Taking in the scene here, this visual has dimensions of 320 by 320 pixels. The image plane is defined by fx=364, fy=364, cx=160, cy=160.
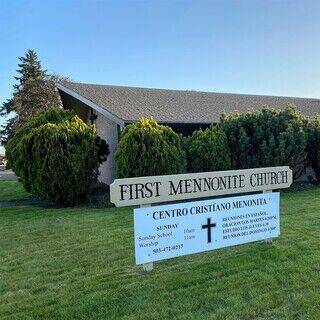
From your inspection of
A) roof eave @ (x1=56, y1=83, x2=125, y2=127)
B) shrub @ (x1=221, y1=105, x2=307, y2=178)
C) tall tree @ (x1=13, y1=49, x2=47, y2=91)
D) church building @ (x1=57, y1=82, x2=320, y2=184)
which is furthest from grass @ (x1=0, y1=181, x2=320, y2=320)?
tall tree @ (x1=13, y1=49, x2=47, y2=91)

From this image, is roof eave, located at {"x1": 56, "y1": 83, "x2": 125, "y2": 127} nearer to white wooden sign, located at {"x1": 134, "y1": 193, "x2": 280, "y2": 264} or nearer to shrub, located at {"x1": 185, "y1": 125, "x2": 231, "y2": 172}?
shrub, located at {"x1": 185, "y1": 125, "x2": 231, "y2": 172}

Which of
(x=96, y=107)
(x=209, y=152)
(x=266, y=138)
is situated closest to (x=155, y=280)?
(x=209, y=152)

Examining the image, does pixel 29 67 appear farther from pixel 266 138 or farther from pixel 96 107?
pixel 266 138

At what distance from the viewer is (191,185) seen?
4.82 meters

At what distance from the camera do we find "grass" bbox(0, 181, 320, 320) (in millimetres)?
3566

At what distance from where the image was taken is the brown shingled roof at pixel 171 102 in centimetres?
1373

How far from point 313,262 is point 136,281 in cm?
229

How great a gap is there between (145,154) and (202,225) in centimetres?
557

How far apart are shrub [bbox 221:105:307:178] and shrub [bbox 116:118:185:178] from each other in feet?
8.18

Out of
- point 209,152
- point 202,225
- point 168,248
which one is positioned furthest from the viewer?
point 209,152

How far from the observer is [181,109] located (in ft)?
50.0

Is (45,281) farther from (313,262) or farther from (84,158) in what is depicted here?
(84,158)

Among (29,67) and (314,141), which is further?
(29,67)

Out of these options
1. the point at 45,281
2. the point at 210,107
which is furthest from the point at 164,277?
the point at 210,107
